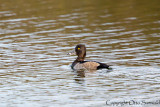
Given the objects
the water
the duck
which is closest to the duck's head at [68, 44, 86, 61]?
the duck

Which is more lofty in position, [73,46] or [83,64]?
[73,46]

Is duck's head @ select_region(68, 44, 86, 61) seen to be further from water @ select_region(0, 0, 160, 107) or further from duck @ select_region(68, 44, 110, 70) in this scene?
water @ select_region(0, 0, 160, 107)

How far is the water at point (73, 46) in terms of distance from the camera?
44.6 ft

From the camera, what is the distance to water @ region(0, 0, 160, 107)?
1359 cm

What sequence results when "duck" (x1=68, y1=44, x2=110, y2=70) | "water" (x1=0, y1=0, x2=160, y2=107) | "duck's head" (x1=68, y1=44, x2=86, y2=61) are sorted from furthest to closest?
1. "duck's head" (x1=68, y1=44, x2=86, y2=61)
2. "duck" (x1=68, y1=44, x2=110, y2=70)
3. "water" (x1=0, y1=0, x2=160, y2=107)

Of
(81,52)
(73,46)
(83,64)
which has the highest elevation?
(81,52)

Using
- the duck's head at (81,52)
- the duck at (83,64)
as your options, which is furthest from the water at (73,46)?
the duck's head at (81,52)

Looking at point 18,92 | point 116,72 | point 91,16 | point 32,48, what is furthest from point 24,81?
point 91,16

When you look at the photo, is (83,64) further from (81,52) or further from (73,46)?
(73,46)

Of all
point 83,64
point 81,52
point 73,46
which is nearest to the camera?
point 83,64

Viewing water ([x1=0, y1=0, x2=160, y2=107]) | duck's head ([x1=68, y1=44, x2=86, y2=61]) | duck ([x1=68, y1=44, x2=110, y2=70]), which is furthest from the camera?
duck's head ([x1=68, y1=44, x2=86, y2=61])

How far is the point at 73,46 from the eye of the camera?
23266 mm

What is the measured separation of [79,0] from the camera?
3822 cm

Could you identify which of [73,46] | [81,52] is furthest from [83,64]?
[73,46]
